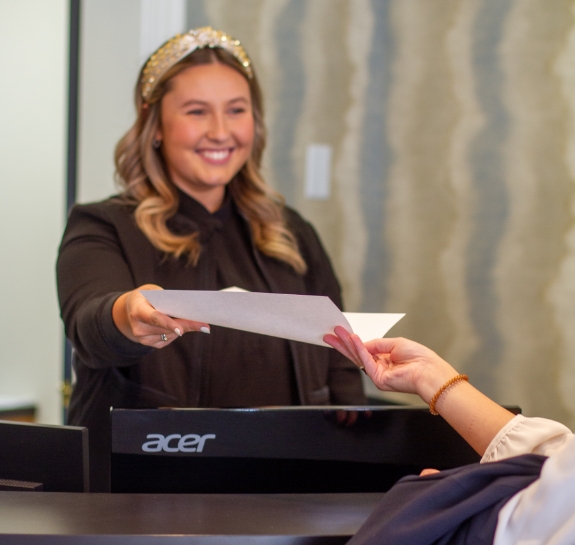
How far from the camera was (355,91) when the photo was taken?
2.61 meters

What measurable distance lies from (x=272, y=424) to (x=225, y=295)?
0.58 ft

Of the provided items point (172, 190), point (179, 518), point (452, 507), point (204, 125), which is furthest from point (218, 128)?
point (452, 507)

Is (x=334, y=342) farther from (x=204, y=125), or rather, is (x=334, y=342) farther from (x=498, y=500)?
(x=204, y=125)

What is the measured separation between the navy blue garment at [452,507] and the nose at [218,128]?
1.21 m

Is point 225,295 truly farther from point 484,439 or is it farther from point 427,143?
point 427,143

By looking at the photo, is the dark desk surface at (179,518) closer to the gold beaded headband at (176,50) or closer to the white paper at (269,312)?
the white paper at (269,312)

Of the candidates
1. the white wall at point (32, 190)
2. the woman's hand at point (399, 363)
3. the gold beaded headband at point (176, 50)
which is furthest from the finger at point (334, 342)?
the white wall at point (32, 190)

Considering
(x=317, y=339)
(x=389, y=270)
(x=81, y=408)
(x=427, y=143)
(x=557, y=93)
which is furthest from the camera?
(x=389, y=270)

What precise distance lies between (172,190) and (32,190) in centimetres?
122

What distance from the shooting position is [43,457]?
0.82m

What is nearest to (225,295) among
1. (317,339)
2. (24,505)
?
(317,339)

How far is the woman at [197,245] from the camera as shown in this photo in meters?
1.51

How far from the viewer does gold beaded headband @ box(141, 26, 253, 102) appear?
1.72 metres

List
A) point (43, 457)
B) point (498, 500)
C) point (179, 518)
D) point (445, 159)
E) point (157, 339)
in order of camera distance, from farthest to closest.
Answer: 1. point (445, 159)
2. point (157, 339)
3. point (43, 457)
4. point (179, 518)
5. point (498, 500)
